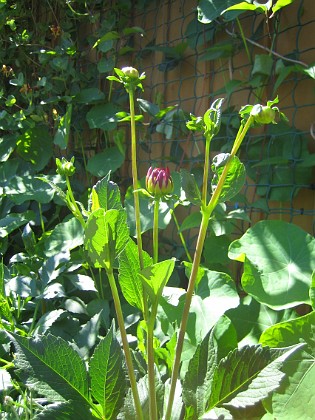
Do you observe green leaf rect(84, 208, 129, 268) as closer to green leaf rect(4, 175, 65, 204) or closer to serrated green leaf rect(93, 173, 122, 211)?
serrated green leaf rect(93, 173, 122, 211)

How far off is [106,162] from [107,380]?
1006 millimetres

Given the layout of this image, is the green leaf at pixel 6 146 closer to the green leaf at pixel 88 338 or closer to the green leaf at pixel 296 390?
the green leaf at pixel 88 338

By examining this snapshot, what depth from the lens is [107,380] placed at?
2.53 feet

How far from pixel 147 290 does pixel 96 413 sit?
0.81 feet

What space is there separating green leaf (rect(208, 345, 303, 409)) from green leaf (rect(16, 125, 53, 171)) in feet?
4.48

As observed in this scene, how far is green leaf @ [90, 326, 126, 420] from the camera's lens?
0.77 metres

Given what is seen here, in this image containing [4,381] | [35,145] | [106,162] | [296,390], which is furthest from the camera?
[35,145]

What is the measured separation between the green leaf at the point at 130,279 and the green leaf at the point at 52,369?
13 cm

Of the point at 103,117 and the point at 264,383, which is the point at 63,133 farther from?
the point at 264,383

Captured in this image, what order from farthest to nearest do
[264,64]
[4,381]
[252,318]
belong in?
[264,64] < [252,318] < [4,381]

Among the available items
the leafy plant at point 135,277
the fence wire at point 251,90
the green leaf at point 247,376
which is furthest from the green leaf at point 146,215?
the green leaf at point 247,376

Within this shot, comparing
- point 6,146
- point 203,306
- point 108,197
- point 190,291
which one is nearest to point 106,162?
point 6,146

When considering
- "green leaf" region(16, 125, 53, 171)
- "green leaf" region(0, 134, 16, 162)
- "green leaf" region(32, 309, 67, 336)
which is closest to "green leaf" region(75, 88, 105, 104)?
"green leaf" region(16, 125, 53, 171)

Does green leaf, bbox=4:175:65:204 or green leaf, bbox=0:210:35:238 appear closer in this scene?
green leaf, bbox=0:210:35:238
